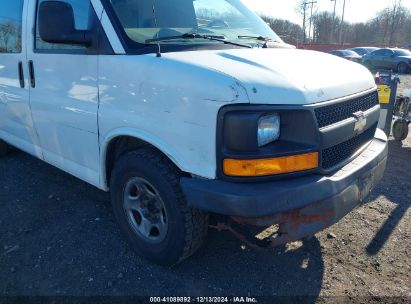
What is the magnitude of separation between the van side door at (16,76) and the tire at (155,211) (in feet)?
4.94

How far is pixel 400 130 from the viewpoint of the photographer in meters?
6.29

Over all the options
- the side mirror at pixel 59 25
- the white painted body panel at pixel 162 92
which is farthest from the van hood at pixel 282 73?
the side mirror at pixel 59 25

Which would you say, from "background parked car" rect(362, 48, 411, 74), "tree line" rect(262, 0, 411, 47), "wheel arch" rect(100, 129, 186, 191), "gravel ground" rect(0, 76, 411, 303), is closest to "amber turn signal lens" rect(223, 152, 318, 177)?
"wheel arch" rect(100, 129, 186, 191)

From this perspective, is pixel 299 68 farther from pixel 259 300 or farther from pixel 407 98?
pixel 407 98

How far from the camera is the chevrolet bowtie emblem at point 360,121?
2633mm

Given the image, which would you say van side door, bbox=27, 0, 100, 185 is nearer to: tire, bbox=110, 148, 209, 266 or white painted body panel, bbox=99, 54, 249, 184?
white painted body panel, bbox=99, 54, 249, 184

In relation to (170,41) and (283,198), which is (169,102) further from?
(283,198)

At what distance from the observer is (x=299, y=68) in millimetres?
2473

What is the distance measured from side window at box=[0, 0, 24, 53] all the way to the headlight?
272cm

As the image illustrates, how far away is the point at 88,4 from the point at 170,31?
2.14ft

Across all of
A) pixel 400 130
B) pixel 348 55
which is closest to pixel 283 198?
pixel 400 130

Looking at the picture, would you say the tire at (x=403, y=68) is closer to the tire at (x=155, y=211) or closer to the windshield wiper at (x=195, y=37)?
the windshield wiper at (x=195, y=37)

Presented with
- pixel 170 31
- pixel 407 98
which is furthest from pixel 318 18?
pixel 170 31

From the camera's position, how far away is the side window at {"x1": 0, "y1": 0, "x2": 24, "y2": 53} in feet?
12.2
